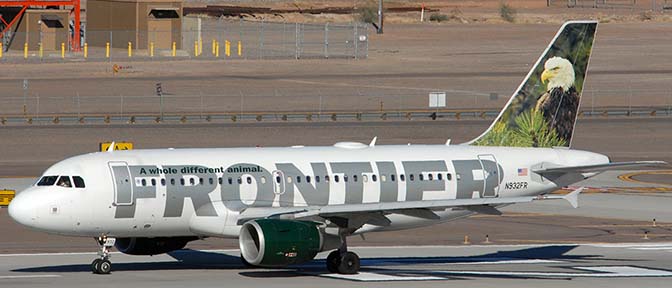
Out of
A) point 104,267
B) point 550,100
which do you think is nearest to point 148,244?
point 104,267

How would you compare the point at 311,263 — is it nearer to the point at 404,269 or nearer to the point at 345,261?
the point at 404,269

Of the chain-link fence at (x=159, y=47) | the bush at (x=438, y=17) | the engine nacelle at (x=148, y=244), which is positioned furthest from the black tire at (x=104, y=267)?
the bush at (x=438, y=17)

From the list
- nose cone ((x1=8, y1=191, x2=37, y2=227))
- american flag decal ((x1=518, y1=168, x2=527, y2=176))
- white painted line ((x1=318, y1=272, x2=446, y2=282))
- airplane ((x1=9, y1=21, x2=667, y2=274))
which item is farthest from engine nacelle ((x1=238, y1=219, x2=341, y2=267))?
american flag decal ((x1=518, y1=168, x2=527, y2=176))

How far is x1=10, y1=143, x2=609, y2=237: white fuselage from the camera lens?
42438 mm

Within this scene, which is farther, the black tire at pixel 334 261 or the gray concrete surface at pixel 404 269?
the black tire at pixel 334 261

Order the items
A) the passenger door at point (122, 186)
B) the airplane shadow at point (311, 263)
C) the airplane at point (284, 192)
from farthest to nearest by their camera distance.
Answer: the airplane shadow at point (311, 263) → the passenger door at point (122, 186) → the airplane at point (284, 192)

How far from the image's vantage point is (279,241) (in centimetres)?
4153

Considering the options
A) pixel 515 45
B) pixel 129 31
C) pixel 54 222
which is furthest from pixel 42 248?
pixel 515 45

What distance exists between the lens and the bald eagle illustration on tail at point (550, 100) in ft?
164

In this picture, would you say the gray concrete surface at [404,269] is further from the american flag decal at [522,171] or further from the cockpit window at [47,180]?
the american flag decal at [522,171]

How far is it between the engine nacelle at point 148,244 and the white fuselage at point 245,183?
1.41 meters

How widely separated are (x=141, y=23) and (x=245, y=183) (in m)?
96.6

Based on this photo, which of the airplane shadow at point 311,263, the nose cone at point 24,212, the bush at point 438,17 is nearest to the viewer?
the nose cone at point 24,212

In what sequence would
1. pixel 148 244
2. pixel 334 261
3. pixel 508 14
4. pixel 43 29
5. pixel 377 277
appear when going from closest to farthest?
pixel 377 277, pixel 334 261, pixel 148 244, pixel 43 29, pixel 508 14
